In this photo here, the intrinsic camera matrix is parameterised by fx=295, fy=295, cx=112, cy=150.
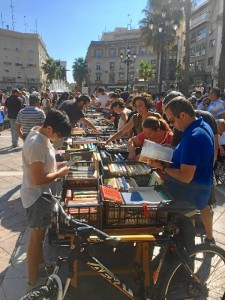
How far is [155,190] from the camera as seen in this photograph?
288 centimetres

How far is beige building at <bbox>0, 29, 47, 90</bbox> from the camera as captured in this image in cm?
7006

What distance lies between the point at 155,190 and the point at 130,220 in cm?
52

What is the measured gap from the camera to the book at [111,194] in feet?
8.06

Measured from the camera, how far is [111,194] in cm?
257

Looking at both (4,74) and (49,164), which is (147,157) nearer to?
(49,164)

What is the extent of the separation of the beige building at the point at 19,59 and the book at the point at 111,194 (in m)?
70.1

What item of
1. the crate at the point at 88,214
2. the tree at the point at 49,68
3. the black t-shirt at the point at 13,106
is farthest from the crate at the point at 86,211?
the tree at the point at 49,68

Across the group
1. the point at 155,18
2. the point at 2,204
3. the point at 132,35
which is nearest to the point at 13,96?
the point at 2,204

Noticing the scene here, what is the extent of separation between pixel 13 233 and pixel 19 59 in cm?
7563

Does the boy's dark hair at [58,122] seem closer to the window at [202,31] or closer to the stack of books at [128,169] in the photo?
the stack of books at [128,169]

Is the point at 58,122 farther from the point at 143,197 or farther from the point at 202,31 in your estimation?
the point at 202,31

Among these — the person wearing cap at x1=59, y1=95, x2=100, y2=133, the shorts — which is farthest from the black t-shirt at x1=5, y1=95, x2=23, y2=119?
the shorts

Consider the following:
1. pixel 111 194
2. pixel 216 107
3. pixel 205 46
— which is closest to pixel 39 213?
pixel 111 194

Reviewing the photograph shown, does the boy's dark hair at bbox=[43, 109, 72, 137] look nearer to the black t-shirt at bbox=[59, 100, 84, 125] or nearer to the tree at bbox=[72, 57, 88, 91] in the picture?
the black t-shirt at bbox=[59, 100, 84, 125]
